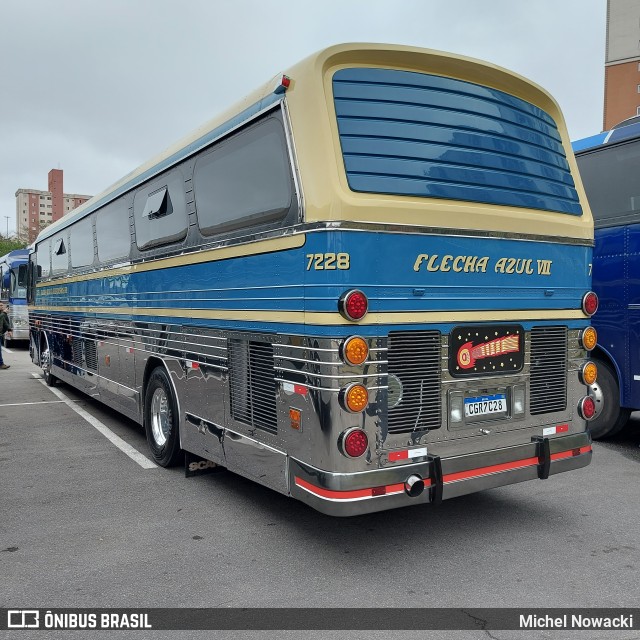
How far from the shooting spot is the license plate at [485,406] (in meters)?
4.22

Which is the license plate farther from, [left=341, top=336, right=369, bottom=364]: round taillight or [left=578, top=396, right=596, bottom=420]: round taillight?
[left=341, top=336, right=369, bottom=364]: round taillight

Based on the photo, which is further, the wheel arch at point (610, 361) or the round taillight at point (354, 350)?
the wheel arch at point (610, 361)

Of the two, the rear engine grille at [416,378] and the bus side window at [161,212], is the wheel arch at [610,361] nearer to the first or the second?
the rear engine grille at [416,378]

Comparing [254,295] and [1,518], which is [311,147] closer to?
[254,295]

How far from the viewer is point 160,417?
638 cm

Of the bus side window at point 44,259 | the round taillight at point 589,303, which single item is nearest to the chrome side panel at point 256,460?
the round taillight at point 589,303

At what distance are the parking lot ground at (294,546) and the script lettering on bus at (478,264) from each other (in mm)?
1873

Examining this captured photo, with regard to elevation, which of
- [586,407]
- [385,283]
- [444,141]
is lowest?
[586,407]

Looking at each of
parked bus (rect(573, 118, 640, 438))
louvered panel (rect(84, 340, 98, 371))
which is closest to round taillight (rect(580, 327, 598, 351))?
parked bus (rect(573, 118, 640, 438))

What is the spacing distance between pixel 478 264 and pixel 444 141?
0.86 m

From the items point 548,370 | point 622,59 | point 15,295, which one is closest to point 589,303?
point 548,370

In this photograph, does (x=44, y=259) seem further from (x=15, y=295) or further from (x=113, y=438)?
(x=15, y=295)

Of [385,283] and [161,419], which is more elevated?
[385,283]

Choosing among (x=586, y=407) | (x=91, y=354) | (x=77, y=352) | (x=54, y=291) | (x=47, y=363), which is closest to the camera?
(x=586, y=407)
